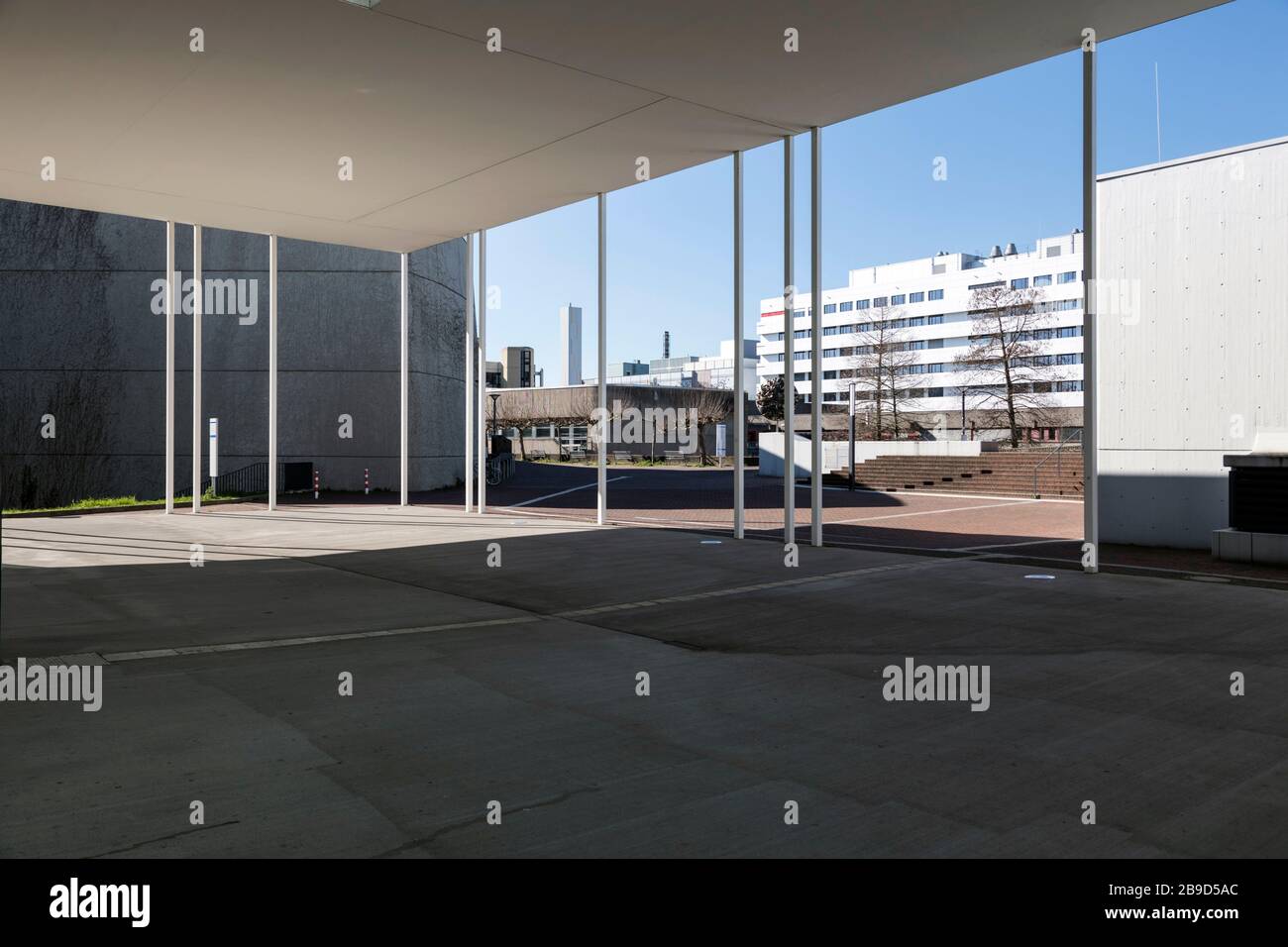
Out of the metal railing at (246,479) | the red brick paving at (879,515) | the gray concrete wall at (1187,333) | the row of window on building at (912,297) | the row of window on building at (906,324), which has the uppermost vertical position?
the row of window on building at (912,297)

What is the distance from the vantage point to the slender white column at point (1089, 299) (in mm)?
10570

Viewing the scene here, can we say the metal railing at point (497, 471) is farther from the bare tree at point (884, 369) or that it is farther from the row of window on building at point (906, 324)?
the row of window on building at point (906, 324)

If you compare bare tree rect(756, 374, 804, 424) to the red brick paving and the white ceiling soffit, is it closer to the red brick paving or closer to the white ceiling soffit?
the red brick paving

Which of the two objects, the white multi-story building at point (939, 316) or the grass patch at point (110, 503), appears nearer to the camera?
the grass patch at point (110, 503)

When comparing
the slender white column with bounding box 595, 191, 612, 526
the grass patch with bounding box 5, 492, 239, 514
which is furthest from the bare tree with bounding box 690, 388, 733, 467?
the slender white column with bounding box 595, 191, 612, 526

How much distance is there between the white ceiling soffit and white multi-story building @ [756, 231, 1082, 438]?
204 ft

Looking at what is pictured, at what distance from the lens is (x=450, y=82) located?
11469 mm

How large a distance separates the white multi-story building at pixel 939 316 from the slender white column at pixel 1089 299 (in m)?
63.4

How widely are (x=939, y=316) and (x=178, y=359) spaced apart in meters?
80.8

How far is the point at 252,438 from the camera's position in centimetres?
2627

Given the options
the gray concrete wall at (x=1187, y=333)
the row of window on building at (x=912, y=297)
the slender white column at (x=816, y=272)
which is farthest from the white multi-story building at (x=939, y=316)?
the slender white column at (x=816, y=272)

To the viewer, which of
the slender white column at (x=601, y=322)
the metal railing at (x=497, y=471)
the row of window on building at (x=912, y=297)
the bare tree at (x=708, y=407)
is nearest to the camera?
the slender white column at (x=601, y=322)
